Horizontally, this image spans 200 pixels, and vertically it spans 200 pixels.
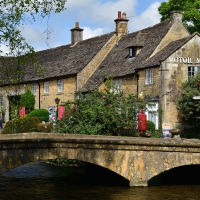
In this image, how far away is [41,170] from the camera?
92.0ft

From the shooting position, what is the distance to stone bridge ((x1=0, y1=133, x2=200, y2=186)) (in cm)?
1989

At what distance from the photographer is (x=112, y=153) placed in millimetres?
20500

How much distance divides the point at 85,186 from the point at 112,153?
2591mm

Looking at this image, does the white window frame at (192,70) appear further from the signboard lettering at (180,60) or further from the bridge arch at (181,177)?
the bridge arch at (181,177)

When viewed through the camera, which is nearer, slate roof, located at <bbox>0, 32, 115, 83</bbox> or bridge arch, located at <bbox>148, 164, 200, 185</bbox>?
bridge arch, located at <bbox>148, 164, 200, 185</bbox>

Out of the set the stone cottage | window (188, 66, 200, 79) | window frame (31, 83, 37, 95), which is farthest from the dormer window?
window frame (31, 83, 37, 95)

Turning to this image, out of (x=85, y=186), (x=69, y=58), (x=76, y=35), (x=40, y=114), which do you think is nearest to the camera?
(x=85, y=186)

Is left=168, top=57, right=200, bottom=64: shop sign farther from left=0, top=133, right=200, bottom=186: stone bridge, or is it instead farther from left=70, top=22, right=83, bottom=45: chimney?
left=70, top=22, right=83, bottom=45: chimney

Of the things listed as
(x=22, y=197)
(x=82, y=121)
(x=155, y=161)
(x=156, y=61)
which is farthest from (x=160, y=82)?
(x=22, y=197)

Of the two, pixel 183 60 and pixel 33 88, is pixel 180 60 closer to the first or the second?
pixel 183 60

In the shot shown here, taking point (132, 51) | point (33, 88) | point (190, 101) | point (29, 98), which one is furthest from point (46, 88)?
point (190, 101)

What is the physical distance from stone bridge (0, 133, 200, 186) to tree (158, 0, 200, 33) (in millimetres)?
28617

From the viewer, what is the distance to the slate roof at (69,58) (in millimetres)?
51188

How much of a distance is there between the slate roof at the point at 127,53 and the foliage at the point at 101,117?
963 centimetres
